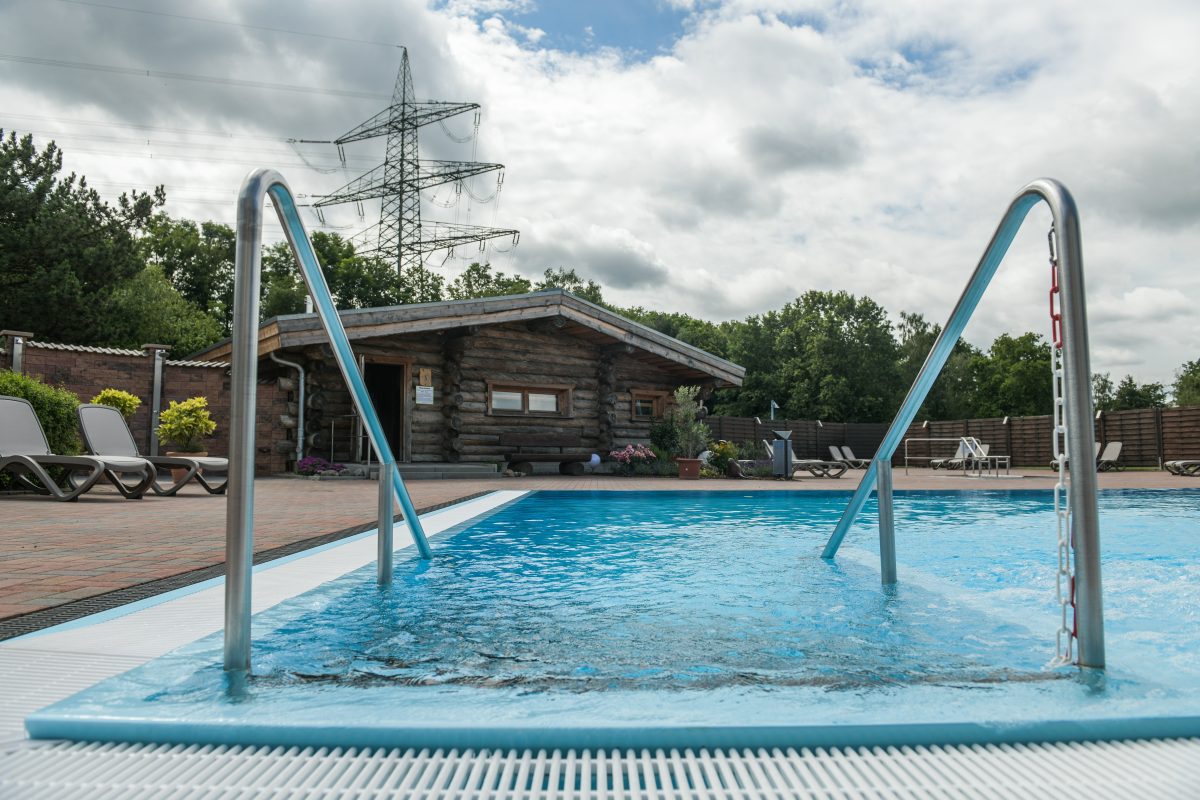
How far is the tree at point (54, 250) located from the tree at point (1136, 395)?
50.4 metres

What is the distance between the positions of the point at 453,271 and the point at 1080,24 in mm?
39916

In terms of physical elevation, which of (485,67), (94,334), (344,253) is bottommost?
(94,334)

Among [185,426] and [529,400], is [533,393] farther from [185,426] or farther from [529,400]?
[185,426]

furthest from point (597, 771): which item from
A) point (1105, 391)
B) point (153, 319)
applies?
point (1105, 391)

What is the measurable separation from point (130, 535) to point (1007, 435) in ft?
85.0

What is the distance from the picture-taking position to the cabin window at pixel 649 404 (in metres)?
17.1

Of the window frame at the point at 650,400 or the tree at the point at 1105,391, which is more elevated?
the tree at the point at 1105,391

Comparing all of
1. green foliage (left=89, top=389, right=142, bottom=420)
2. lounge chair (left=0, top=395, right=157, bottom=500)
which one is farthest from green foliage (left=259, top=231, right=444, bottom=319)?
lounge chair (left=0, top=395, right=157, bottom=500)

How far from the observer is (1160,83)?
7.96 meters

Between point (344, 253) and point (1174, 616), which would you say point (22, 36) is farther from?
point (1174, 616)

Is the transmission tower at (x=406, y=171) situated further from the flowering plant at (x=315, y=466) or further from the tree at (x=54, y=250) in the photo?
the flowering plant at (x=315, y=466)

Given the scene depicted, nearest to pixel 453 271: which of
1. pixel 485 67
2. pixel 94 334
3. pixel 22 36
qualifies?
pixel 22 36

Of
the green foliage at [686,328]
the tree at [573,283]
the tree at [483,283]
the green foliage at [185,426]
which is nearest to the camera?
the green foliage at [185,426]

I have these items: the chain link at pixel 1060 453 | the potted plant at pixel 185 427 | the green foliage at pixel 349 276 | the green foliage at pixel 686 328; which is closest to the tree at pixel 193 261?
the green foliage at pixel 349 276
